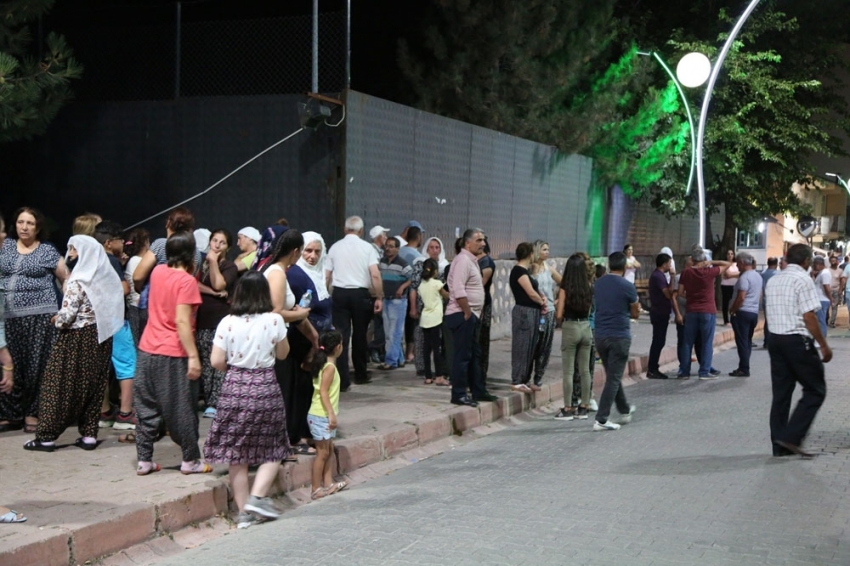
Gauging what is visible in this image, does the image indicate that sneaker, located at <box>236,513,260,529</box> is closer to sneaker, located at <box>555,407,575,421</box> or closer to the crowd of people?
the crowd of people

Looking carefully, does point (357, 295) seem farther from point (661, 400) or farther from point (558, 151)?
point (558, 151)

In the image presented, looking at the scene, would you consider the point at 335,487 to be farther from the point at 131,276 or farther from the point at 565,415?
the point at 565,415

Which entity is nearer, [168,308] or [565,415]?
[168,308]

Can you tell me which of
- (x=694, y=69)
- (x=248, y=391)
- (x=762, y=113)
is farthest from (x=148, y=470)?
(x=762, y=113)

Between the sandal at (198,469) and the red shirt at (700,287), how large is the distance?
894 cm

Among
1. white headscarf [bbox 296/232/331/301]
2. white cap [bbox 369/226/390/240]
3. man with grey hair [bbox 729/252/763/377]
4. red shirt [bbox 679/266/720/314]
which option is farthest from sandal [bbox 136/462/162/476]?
man with grey hair [bbox 729/252/763/377]

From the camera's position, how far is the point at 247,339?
6.38m

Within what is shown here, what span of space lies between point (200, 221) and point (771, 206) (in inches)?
789

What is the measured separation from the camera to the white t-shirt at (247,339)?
6.38 meters

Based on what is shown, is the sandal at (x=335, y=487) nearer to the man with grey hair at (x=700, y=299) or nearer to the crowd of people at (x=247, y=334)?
the crowd of people at (x=247, y=334)

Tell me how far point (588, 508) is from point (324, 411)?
2023 millimetres

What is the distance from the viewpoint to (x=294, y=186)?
13398mm

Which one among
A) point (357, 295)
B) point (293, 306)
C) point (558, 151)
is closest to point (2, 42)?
point (357, 295)

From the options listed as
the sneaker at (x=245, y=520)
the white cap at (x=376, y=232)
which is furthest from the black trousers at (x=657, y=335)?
the sneaker at (x=245, y=520)
